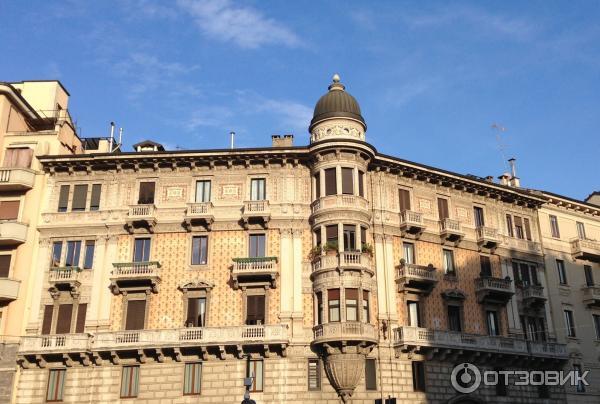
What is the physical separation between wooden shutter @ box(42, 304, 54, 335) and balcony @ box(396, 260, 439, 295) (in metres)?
21.7

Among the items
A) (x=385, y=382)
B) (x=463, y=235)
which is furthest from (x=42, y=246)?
(x=463, y=235)

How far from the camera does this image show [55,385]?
3775 cm

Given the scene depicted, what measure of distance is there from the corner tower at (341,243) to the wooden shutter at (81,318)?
46.4ft

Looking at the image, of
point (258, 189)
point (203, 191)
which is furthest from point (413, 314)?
point (203, 191)

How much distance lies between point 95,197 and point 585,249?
120 ft

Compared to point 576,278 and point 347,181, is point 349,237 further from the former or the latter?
point 576,278

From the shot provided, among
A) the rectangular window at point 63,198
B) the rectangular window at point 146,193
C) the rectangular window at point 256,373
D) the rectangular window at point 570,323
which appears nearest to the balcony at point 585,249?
the rectangular window at point 570,323

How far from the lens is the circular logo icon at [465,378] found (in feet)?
132

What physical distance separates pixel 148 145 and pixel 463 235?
75.4 ft

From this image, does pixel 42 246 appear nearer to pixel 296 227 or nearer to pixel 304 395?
pixel 296 227

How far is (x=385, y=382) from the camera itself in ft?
124

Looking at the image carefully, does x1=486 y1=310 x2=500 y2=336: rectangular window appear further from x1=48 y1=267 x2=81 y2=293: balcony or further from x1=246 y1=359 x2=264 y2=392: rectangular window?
x1=48 y1=267 x2=81 y2=293: balcony

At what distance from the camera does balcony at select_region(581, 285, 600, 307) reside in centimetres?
4819

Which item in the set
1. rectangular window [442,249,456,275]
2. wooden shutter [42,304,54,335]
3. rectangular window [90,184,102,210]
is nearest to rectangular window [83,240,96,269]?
rectangular window [90,184,102,210]
